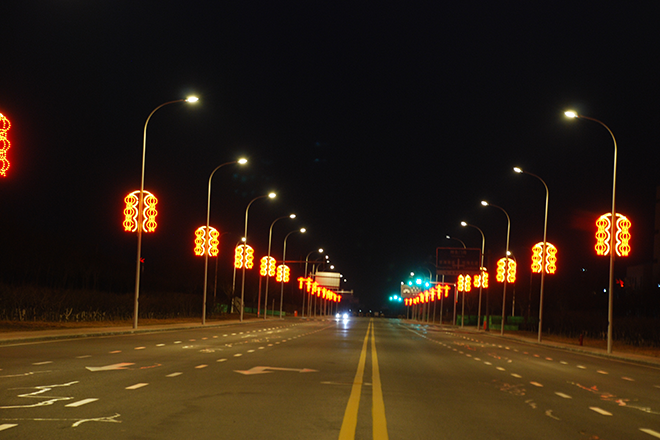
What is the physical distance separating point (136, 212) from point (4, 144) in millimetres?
11864

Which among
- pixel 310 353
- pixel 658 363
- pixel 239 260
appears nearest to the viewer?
pixel 310 353

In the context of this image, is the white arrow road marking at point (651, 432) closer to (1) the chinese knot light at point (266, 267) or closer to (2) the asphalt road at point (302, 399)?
(2) the asphalt road at point (302, 399)

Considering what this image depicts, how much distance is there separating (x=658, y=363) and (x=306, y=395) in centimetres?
1964

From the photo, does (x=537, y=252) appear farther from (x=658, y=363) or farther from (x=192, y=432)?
(x=192, y=432)

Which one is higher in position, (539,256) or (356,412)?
(539,256)

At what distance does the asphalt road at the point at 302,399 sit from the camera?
31.1 ft

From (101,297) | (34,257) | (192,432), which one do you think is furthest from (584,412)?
(34,257)

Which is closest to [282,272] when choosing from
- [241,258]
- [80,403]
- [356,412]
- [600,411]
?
[241,258]

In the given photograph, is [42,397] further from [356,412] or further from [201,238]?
[201,238]

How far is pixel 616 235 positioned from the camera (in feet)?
133

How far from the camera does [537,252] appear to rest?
231ft

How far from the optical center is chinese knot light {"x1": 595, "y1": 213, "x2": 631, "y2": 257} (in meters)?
40.1

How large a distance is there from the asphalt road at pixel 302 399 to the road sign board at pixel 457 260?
55428 millimetres

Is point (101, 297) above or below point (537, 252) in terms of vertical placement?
below
